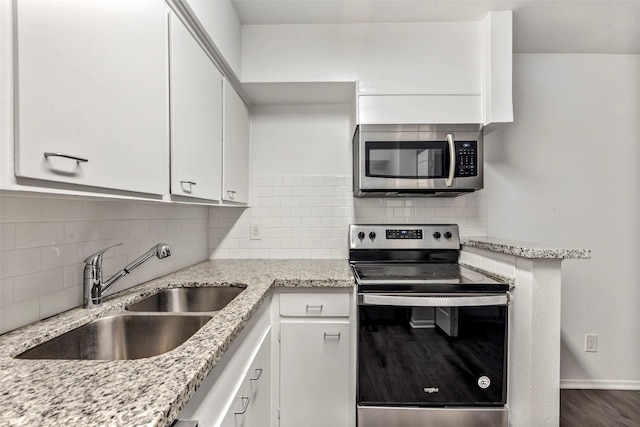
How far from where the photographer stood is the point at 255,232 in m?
2.20

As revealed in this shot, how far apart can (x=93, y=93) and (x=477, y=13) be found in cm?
193

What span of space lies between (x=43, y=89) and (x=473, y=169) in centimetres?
187

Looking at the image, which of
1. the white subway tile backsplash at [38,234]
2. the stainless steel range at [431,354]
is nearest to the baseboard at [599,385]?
the stainless steel range at [431,354]

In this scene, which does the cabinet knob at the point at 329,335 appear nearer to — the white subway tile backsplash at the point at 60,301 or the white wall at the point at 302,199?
the white wall at the point at 302,199

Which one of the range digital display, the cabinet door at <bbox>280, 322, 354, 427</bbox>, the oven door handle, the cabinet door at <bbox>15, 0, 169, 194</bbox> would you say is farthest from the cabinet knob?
the cabinet door at <bbox>15, 0, 169, 194</bbox>

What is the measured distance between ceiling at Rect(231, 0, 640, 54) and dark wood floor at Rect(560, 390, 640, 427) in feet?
7.74

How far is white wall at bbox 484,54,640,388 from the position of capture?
2.16 m

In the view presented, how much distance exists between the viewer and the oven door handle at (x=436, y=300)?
141cm

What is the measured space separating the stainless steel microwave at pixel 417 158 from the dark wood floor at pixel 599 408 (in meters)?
1.53

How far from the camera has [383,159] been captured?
1.82 m

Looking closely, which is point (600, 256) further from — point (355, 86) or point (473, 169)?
point (355, 86)

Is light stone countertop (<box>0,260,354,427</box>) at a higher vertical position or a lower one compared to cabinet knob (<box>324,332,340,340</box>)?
higher

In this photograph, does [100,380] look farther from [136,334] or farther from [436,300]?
[436,300]

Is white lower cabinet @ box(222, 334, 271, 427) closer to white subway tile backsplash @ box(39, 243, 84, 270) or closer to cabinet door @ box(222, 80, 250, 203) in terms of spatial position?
white subway tile backsplash @ box(39, 243, 84, 270)
